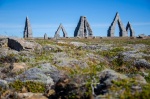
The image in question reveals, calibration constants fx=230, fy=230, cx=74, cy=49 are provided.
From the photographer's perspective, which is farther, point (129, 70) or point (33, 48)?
point (33, 48)

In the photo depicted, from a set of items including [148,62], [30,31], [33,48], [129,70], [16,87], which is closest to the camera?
[16,87]

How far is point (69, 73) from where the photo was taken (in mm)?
20375

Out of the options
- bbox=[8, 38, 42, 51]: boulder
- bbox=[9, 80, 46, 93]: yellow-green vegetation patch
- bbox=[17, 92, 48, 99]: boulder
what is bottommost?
bbox=[17, 92, 48, 99]: boulder

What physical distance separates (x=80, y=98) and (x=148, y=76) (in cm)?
695

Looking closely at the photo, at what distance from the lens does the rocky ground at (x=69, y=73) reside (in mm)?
13961

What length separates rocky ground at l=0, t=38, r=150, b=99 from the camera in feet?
45.8

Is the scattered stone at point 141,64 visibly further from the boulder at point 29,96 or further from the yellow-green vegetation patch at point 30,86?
the boulder at point 29,96

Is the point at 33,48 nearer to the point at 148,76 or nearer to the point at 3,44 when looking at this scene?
the point at 3,44

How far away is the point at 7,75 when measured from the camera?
20.0 m

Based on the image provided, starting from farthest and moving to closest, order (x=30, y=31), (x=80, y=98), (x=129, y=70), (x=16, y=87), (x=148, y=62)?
(x=30, y=31)
(x=148, y=62)
(x=129, y=70)
(x=16, y=87)
(x=80, y=98)

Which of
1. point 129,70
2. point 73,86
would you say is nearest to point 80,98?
point 73,86

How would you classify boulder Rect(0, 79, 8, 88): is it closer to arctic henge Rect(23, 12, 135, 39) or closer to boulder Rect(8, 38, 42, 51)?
boulder Rect(8, 38, 42, 51)

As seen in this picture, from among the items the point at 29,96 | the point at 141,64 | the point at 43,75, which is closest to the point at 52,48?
the point at 43,75

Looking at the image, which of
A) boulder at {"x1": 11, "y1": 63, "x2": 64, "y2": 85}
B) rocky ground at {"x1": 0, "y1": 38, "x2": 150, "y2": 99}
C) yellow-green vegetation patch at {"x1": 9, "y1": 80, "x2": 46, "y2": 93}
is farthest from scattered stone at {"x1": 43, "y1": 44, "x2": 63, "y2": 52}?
yellow-green vegetation patch at {"x1": 9, "y1": 80, "x2": 46, "y2": 93}
